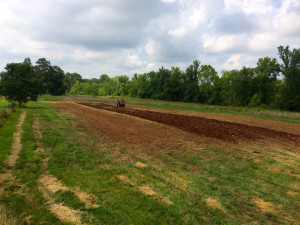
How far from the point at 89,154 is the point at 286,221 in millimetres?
6709

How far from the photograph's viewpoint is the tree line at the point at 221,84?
49656 millimetres

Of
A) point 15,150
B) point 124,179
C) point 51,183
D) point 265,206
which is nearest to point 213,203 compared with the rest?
point 265,206

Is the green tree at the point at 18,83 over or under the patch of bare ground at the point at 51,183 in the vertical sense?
over

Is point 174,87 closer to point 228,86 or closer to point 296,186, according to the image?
point 228,86

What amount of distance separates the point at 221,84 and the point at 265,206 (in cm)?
6993

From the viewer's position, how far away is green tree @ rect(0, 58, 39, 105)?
2527cm

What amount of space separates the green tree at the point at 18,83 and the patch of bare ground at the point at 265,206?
98.8 feet

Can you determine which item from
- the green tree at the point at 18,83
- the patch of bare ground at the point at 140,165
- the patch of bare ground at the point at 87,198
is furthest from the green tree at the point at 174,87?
the patch of bare ground at the point at 87,198

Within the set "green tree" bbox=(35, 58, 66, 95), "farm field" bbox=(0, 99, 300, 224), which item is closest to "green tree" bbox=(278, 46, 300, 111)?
"farm field" bbox=(0, 99, 300, 224)

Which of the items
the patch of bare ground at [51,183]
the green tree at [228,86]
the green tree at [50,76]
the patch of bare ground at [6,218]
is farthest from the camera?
the green tree at [50,76]

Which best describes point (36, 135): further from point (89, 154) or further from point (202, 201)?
point (202, 201)

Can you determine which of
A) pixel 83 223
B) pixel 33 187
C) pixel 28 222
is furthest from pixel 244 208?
pixel 33 187

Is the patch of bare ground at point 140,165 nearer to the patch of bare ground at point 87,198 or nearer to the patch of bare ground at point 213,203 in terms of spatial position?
the patch of bare ground at point 87,198

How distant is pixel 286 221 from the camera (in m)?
4.20
